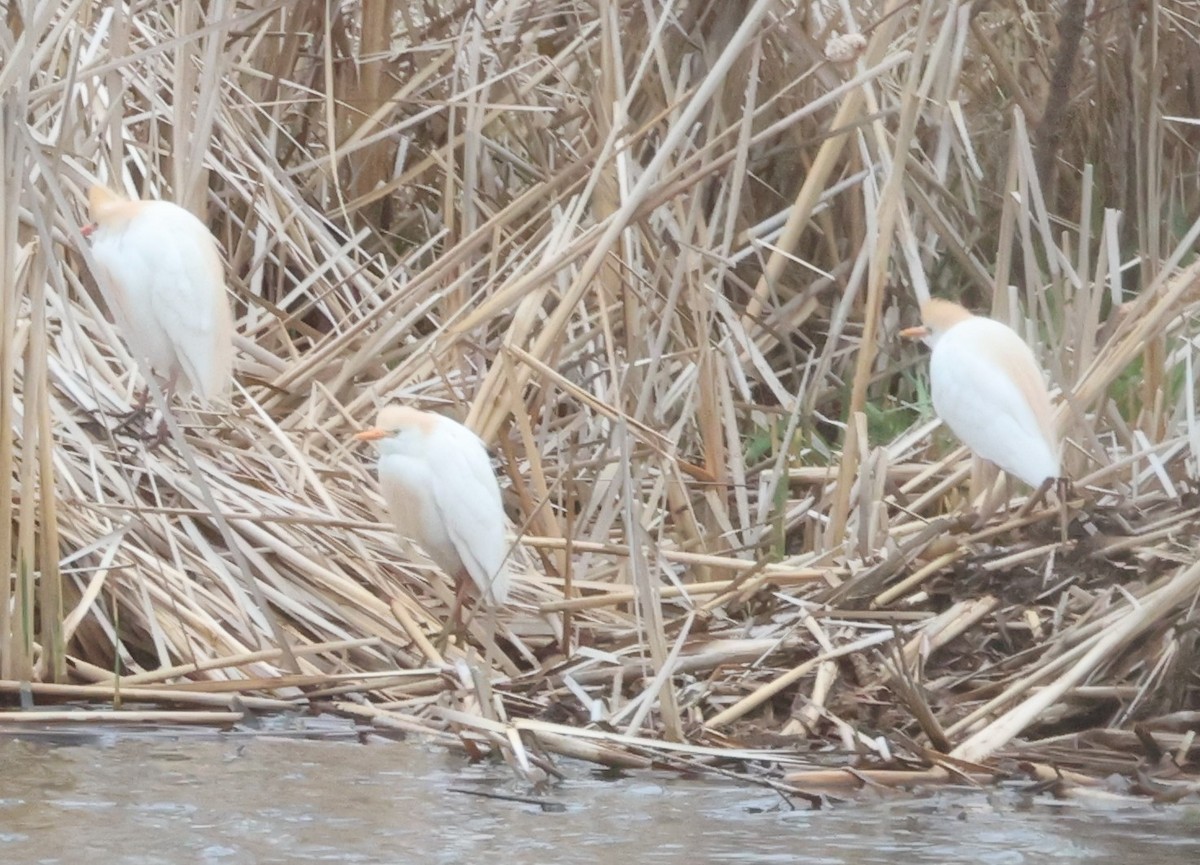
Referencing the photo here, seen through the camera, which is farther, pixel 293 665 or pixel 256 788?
pixel 293 665

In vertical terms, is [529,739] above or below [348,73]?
below

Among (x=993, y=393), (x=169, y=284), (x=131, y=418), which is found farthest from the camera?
(x=169, y=284)

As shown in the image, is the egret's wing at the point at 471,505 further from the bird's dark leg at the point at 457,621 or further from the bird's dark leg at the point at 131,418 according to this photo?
the bird's dark leg at the point at 131,418

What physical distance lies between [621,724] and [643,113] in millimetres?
2164

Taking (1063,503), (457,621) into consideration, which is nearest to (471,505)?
(457,621)

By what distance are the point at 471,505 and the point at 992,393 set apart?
3.68ft

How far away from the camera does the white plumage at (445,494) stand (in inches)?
149

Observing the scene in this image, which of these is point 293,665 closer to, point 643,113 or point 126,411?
point 126,411

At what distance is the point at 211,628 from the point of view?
142 inches

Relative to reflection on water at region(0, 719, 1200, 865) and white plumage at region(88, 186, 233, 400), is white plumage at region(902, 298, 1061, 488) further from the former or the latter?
white plumage at region(88, 186, 233, 400)

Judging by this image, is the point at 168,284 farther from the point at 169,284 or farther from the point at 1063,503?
the point at 1063,503

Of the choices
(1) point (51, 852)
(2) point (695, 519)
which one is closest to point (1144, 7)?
(2) point (695, 519)

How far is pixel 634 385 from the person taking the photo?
4.60 m

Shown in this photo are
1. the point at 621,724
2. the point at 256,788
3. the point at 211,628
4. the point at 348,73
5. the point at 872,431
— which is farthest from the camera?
the point at 348,73
